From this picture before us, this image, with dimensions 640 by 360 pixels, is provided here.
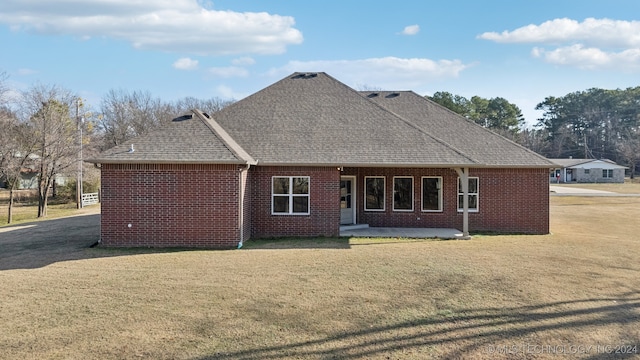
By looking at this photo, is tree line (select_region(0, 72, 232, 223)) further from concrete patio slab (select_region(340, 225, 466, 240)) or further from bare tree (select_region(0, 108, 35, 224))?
concrete patio slab (select_region(340, 225, 466, 240))

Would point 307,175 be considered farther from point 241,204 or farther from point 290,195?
point 241,204

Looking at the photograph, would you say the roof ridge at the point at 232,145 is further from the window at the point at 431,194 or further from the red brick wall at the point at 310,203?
the window at the point at 431,194

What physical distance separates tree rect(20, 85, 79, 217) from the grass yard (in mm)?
16968

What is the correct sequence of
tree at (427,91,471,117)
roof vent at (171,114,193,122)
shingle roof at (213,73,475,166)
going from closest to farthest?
shingle roof at (213,73,475,166) → roof vent at (171,114,193,122) → tree at (427,91,471,117)

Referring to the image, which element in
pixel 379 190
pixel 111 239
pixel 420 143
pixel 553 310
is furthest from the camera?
pixel 379 190

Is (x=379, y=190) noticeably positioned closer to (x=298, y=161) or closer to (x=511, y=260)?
(x=298, y=161)

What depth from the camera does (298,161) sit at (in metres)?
13.2

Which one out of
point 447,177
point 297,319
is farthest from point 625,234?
point 297,319

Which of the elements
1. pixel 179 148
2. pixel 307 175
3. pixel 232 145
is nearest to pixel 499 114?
pixel 307 175

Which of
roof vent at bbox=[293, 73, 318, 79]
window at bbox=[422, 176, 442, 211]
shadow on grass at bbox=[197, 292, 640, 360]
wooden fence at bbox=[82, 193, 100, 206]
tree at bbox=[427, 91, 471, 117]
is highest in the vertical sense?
tree at bbox=[427, 91, 471, 117]

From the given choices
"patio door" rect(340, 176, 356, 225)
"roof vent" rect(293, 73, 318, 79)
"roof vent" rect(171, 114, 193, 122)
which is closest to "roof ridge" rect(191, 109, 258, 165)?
"roof vent" rect(171, 114, 193, 122)

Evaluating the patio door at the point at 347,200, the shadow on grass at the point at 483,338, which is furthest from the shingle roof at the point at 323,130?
the shadow on grass at the point at 483,338

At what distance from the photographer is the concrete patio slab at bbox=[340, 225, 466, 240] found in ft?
44.2

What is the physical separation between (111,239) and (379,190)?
354 inches
